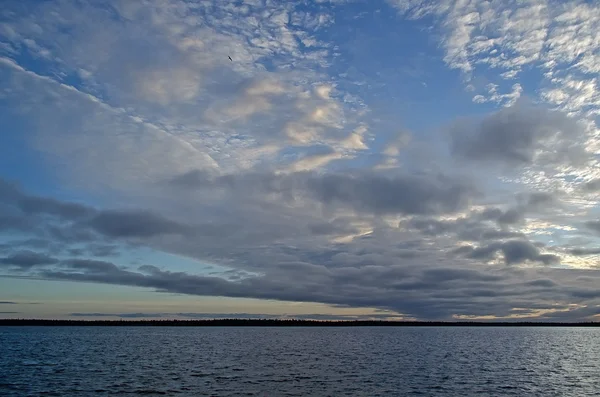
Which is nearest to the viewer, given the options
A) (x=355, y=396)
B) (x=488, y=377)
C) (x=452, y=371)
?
(x=355, y=396)

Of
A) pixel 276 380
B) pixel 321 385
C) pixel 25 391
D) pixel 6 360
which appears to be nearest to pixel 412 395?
pixel 321 385

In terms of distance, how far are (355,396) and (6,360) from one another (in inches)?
2835

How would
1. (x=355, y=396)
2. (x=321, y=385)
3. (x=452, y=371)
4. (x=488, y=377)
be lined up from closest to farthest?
(x=355, y=396), (x=321, y=385), (x=488, y=377), (x=452, y=371)

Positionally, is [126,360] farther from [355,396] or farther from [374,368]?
[355,396]

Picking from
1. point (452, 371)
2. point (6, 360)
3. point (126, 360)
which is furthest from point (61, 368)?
point (452, 371)

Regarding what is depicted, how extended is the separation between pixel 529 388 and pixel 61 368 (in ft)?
224

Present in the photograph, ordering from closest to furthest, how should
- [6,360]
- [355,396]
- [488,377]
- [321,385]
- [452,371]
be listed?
[355,396], [321,385], [488,377], [452,371], [6,360]

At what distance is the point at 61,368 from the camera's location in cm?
7669

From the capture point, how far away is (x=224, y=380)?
204 feet

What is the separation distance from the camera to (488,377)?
230ft

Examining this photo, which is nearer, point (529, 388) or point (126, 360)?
point (529, 388)

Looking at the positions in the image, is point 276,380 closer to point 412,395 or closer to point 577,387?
point 412,395

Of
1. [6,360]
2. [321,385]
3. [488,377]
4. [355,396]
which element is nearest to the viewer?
[355,396]

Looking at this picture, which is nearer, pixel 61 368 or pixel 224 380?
pixel 224 380
